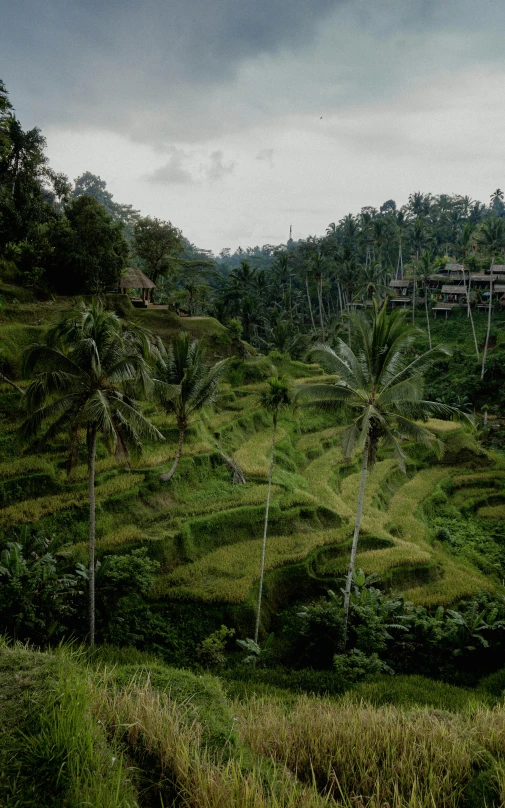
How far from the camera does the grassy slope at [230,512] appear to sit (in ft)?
41.4

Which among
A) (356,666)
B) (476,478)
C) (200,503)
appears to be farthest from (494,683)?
(476,478)

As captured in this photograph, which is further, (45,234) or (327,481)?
(45,234)

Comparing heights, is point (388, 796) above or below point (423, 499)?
above

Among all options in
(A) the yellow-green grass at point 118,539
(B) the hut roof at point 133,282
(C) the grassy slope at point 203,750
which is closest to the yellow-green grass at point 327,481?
(A) the yellow-green grass at point 118,539

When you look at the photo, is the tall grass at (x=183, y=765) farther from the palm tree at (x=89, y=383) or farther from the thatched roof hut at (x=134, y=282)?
the thatched roof hut at (x=134, y=282)

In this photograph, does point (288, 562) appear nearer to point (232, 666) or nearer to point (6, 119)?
point (232, 666)

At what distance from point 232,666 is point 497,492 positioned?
17.7 metres

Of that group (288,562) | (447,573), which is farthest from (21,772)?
(447,573)

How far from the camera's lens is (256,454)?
63.2ft

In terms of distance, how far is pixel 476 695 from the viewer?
8789 millimetres

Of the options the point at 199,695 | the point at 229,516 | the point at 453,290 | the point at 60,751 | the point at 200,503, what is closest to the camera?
the point at 60,751

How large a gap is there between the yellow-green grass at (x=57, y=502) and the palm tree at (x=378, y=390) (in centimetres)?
686

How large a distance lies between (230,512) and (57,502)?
5340 mm

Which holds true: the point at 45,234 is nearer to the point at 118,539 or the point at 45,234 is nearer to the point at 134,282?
the point at 134,282
